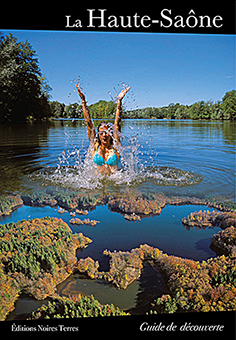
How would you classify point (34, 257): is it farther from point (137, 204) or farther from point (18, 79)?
point (18, 79)

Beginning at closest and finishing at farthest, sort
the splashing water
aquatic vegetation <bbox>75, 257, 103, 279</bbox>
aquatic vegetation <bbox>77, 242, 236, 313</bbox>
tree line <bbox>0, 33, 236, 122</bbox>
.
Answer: aquatic vegetation <bbox>77, 242, 236, 313</bbox>
aquatic vegetation <bbox>75, 257, 103, 279</bbox>
the splashing water
tree line <bbox>0, 33, 236, 122</bbox>

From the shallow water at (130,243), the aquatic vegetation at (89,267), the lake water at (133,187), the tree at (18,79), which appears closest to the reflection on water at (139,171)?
the lake water at (133,187)

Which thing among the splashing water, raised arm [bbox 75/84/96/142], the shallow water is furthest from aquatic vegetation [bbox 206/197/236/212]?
raised arm [bbox 75/84/96/142]

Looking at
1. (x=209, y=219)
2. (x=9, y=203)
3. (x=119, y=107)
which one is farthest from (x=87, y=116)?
(x=209, y=219)

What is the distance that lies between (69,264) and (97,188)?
3.01 m

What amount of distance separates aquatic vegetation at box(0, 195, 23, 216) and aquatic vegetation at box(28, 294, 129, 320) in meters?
2.51

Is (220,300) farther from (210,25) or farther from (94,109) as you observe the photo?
(94,109)

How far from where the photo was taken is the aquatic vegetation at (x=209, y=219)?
4.63m

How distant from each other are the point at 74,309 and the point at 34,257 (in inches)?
36.3

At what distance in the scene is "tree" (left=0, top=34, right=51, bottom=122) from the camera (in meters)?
14.7

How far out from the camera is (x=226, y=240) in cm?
405

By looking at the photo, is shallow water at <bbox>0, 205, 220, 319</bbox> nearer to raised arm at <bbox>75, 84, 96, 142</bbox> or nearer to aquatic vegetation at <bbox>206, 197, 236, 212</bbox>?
aquatic vegetation at <bbox>206, 197, 236, 212</bbox>

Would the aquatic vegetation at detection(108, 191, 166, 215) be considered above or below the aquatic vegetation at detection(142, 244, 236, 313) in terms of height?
above

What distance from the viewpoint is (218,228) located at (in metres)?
4.57
